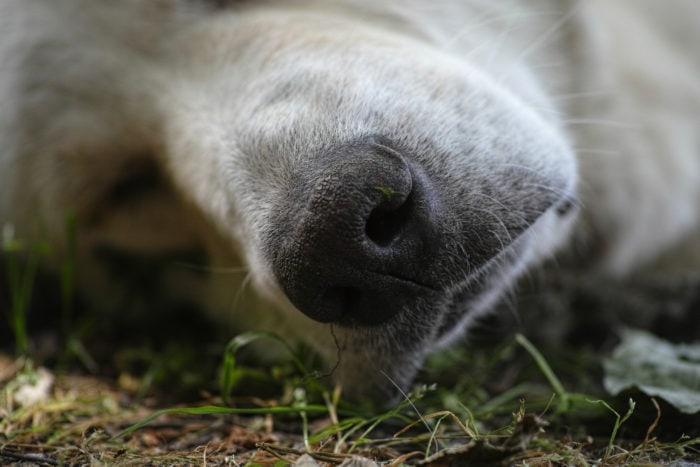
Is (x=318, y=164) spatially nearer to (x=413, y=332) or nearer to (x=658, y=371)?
(x=413, y=332)

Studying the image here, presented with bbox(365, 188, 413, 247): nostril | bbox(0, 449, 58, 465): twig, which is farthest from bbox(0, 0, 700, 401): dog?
bbox(0, 449, 58, 465): twig

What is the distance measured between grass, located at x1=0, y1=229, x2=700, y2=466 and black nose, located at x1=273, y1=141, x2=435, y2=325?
27 centimetres

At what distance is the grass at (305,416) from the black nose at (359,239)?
271 millimetres

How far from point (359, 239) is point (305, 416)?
0.56m

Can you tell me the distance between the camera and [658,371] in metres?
1.96

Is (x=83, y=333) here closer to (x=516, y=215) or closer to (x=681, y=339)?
(x=516, y=215)

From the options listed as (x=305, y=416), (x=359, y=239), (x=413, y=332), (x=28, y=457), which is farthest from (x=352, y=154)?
(x=28, y=457)

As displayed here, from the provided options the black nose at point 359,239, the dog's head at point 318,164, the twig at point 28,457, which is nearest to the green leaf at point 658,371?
the dog's head at point 318,164

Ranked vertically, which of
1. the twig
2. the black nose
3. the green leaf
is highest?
the black nose

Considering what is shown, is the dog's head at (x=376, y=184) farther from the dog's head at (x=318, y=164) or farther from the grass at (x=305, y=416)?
the grass at (x=305, y=416)

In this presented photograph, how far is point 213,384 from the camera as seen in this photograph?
233 centimetres

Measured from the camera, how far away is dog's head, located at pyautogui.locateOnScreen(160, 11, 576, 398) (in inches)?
62.7

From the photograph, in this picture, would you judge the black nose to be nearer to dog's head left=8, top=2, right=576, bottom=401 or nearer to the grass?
dog's head left=8, top=2, right=576, bottom=401

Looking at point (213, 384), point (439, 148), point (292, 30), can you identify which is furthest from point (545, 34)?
point (213, 384)
